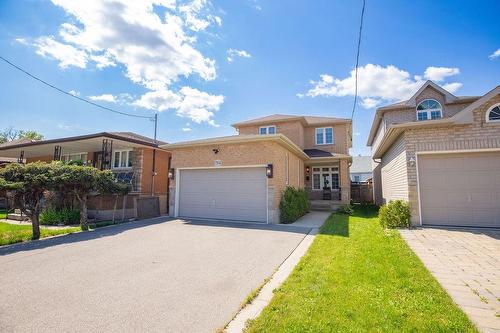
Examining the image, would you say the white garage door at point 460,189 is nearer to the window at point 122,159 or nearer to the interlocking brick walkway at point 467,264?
the interlocking brick walkway at point 467,264

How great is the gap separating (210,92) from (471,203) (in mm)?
14388

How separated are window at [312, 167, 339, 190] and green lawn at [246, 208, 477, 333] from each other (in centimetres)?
1399

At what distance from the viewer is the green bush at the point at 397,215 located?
865 cm

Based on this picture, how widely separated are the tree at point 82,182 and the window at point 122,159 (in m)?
4.66

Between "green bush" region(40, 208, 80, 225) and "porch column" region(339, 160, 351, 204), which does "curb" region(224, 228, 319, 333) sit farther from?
"porch column" region(339, 160, 351, 204)

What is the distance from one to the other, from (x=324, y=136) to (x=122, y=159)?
583 inches

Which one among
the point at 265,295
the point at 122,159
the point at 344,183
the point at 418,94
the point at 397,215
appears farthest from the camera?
the point at 344,183

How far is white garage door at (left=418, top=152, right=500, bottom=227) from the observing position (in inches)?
319

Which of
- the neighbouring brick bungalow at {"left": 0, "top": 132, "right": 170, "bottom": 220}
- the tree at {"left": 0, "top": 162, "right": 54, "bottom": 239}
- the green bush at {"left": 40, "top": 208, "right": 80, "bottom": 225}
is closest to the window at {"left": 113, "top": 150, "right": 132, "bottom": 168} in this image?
the neighbouring brick bungalow at {"left": 0, "top": 132, "right": 170, "bottom": 220}

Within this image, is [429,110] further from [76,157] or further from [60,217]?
[76,157]

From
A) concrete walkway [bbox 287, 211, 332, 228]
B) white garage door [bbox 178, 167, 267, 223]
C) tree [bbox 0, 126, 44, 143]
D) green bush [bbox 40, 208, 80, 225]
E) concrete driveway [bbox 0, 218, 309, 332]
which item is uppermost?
tree [bbox 0, 126, 44, 143]

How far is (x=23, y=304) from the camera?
→ 3.39m

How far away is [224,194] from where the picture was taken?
11.2 metres

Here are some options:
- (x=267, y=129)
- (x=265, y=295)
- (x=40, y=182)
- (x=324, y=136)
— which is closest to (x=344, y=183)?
(x=324, y=136)
